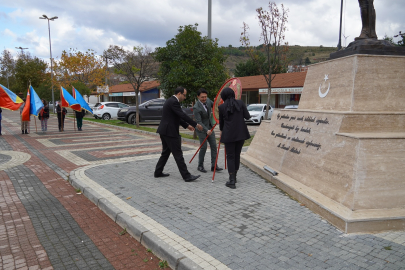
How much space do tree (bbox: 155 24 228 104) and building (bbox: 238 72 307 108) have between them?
14326 mm

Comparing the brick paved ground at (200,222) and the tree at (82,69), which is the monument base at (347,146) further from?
the tree at (82,69)

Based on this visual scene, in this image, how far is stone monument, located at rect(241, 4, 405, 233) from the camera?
4188 mm

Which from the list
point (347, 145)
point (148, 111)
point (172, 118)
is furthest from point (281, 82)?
point (347, 145)

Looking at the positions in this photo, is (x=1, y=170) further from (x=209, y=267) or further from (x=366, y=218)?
(x=366, y=218)


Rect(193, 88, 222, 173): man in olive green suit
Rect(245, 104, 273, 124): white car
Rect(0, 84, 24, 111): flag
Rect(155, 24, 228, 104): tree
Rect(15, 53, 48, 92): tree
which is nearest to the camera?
Rect(193, 88, 222, 173): man in olive green suit

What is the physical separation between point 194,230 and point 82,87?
31916 mm

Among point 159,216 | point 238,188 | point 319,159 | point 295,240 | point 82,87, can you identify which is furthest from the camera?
point 82,87

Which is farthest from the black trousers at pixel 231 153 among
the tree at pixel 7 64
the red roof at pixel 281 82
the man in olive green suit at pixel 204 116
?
the tree at pixel 7 64

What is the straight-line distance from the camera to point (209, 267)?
3.18 m

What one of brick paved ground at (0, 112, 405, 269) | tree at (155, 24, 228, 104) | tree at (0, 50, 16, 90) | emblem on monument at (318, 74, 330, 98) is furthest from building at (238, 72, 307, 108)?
tree at (0, 50, 16, 90)

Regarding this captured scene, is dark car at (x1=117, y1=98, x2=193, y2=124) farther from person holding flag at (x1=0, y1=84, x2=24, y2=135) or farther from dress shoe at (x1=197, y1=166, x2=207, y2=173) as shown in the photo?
dress shoe at (x1=197, y1=166, x2=207, y2=173)

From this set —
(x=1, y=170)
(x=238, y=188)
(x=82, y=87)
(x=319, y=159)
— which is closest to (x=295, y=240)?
(x=319, y=159)

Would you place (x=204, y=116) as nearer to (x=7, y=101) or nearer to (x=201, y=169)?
(x=201, y=169)

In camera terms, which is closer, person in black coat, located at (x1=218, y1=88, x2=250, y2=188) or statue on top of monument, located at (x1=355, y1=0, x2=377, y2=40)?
person in black coat, located at (x1=218, y1=88, x2=250, y2=188)
